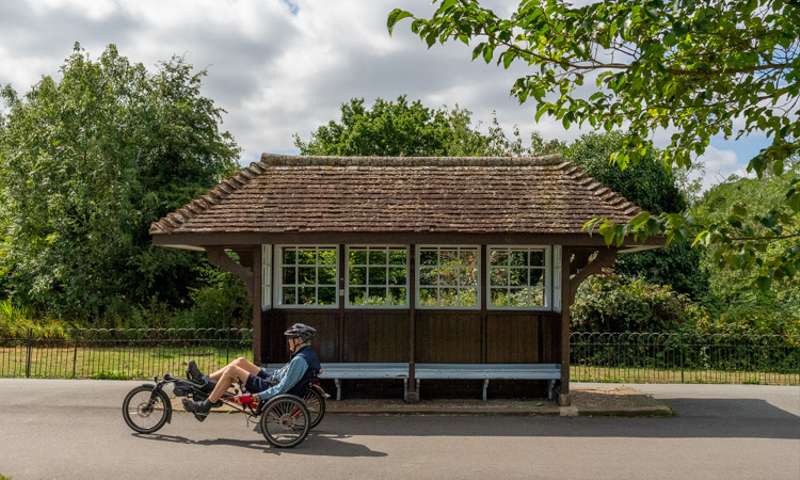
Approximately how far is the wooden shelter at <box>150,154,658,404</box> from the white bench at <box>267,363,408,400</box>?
0.03m

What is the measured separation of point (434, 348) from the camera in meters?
13.0

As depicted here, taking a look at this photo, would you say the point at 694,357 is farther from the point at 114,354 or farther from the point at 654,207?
the point at 114,354

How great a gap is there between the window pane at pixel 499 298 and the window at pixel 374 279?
59.7 inches

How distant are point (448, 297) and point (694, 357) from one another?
855 centimetres

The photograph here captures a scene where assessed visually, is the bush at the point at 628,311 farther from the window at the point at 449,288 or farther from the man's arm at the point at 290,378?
the man's arm at the point at 290,378

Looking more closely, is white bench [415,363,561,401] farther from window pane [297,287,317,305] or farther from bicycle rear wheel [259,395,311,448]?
bicycle rear wheel [259,395,311,448]

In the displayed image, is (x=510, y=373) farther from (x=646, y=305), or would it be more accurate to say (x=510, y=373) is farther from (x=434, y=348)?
(x=646, y=305)

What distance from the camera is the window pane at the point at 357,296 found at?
13.2m

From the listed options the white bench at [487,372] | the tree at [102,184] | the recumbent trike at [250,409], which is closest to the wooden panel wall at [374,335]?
the white bench at [487,372]

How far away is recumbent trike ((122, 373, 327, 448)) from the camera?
372 inches

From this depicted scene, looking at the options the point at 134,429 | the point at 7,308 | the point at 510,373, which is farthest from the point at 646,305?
the point at 7,308

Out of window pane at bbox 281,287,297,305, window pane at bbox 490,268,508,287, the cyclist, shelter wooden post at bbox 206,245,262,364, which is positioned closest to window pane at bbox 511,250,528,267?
window pane at bbox 490,268,508,287

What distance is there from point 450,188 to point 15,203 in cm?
1824

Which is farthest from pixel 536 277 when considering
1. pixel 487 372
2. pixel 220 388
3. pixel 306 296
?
pixel 220 388
